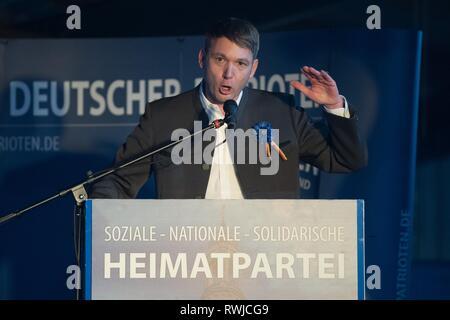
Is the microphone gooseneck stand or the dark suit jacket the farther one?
the dark suit jacket

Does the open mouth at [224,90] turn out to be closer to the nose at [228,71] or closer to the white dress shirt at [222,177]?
the nose at [228,71]

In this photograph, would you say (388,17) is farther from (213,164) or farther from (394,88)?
(213,164)

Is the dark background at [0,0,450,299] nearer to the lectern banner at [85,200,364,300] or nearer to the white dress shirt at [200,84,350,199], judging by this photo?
the white dress shirt at [200,84,350,199]

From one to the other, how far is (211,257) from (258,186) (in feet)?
4.54

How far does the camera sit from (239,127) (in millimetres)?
5012

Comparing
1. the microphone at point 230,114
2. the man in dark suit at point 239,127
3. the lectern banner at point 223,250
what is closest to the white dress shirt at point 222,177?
the man in dark suit at point 239,127

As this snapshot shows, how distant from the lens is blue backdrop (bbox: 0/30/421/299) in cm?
A: 566

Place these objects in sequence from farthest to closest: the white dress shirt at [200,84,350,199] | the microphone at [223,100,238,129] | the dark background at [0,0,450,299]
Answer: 1. the dark background at [0,0,450,299]
2. the white dress shirt at [200,84,350,199]
3. the microphone at [223,100,238,129]

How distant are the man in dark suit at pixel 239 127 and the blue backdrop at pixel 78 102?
65 cm

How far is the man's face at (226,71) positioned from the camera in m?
4.96

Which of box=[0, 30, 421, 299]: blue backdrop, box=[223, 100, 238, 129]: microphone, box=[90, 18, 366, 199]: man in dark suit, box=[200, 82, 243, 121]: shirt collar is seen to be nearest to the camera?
box=[223, 100, 238, 129]: microphone

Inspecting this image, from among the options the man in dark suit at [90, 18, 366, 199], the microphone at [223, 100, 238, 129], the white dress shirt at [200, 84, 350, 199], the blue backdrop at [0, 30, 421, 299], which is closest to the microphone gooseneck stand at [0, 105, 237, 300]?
the microphone at [223, 100, 238, 129]

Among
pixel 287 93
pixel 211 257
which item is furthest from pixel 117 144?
pixel 211 257

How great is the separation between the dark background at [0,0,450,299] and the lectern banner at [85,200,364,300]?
272cm
